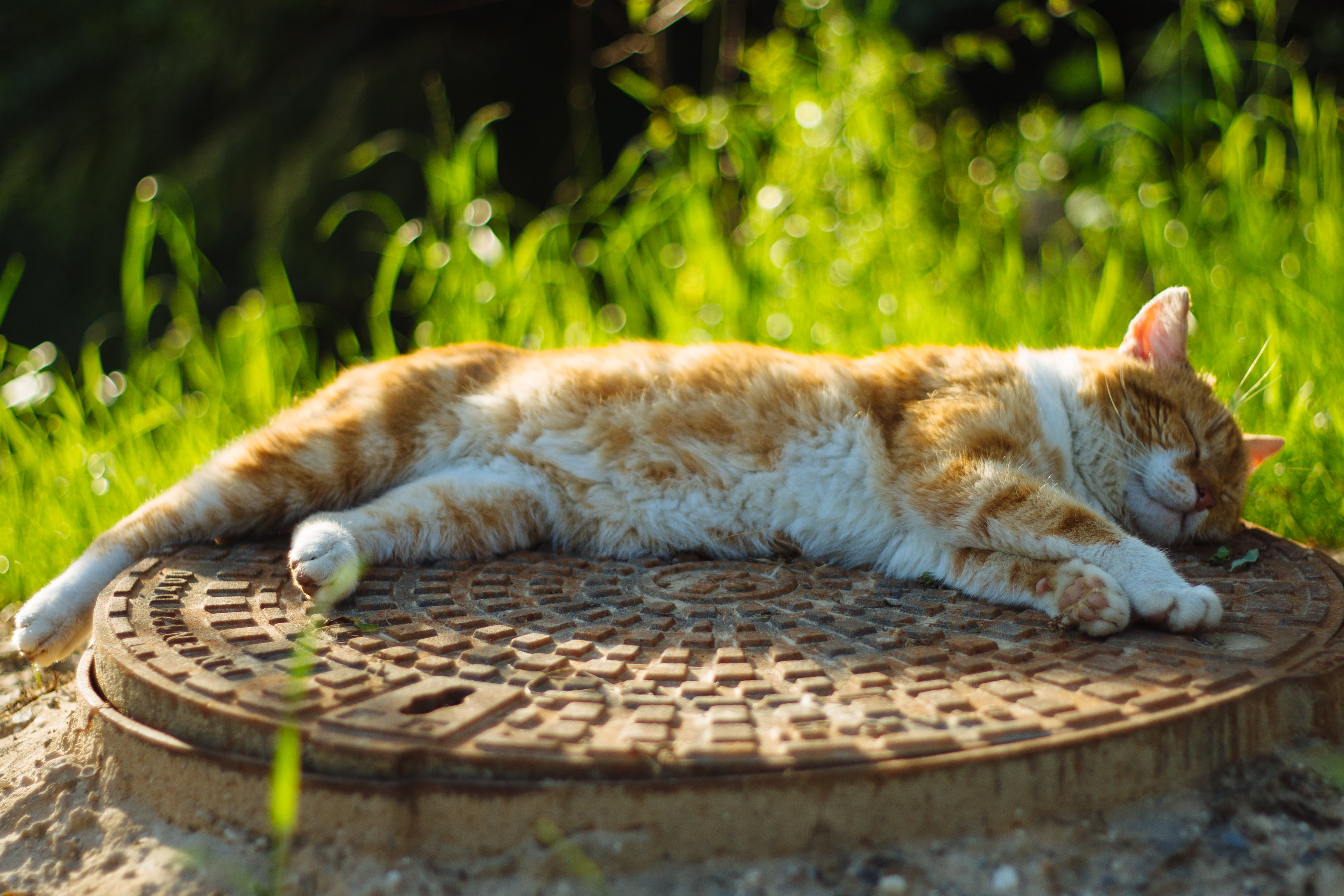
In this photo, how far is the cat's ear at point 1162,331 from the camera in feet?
7.54

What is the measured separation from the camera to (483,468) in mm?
2357

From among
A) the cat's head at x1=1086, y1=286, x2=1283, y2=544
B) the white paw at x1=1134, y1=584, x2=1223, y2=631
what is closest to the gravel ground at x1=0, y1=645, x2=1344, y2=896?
the white paw at x1=1134, y1=584, x2=1223, y2=631

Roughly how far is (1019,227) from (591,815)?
13.4 ft

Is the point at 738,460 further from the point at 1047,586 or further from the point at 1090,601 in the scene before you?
the point at 1090,601


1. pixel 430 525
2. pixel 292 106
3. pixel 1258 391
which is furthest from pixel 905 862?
pixel 292 106

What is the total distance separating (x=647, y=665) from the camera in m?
1.49

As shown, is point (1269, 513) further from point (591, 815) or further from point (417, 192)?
point (417, 192)

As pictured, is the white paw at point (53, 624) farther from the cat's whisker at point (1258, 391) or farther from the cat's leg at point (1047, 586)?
the cat's whisker at point (1258, 391)

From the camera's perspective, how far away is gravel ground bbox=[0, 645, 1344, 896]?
1144 millimetres

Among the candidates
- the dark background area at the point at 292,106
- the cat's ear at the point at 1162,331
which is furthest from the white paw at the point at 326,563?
the dark background area at the point at 292,106

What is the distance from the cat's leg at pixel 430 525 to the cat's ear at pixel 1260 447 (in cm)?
177

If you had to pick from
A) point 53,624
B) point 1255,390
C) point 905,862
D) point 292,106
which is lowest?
point 905,862

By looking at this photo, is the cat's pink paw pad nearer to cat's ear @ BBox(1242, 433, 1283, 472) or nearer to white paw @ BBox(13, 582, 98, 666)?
cat's ear @ BBox(1242, 433, 1283, 472)

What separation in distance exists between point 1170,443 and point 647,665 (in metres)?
1.48
